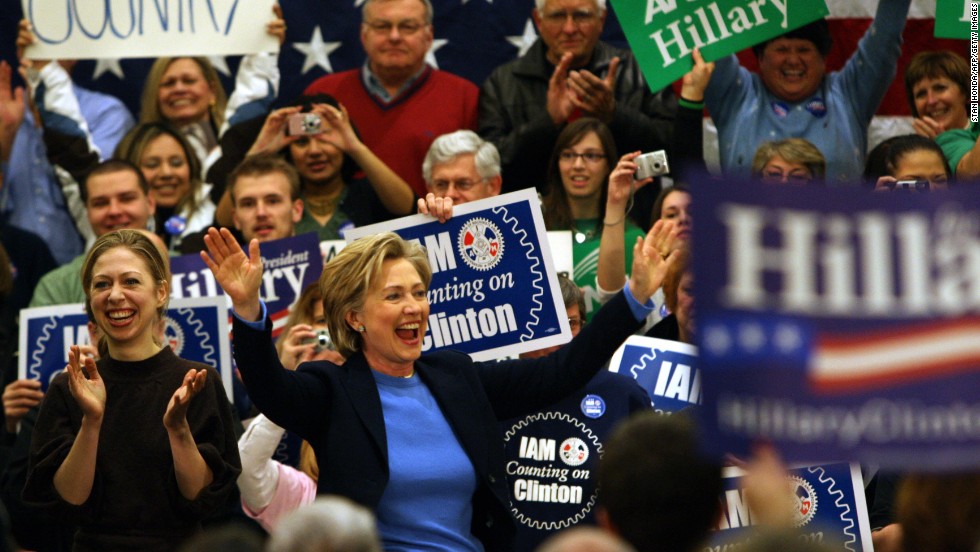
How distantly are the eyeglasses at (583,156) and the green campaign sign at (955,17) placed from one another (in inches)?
59.8

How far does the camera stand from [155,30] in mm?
7680

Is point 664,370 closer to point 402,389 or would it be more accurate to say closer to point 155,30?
point 402,389

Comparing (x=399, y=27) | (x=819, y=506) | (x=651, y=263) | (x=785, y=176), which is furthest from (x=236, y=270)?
(x=399, y=27)

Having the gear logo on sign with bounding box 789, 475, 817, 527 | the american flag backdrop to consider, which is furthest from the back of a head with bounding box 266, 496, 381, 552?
the american flag backdrop

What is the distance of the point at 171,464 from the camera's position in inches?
181

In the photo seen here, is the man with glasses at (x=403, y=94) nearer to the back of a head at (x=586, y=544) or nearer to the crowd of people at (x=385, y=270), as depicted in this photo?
the crowd of people at (x=385, y=270)

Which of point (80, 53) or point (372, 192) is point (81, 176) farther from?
point (372, 192)

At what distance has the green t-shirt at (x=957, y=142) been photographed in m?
6.73

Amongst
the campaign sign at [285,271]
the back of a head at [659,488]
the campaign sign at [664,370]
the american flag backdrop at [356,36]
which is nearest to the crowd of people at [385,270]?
the back of a head at [659,488]

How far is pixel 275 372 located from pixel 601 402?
1316 millimetres

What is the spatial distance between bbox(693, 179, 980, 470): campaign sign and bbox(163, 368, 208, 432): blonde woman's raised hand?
182cm

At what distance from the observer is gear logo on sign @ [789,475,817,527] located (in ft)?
17.0

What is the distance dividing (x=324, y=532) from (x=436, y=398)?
1.93m

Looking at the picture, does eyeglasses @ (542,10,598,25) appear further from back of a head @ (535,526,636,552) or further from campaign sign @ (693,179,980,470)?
back of a head @ (535,526,636,552)
